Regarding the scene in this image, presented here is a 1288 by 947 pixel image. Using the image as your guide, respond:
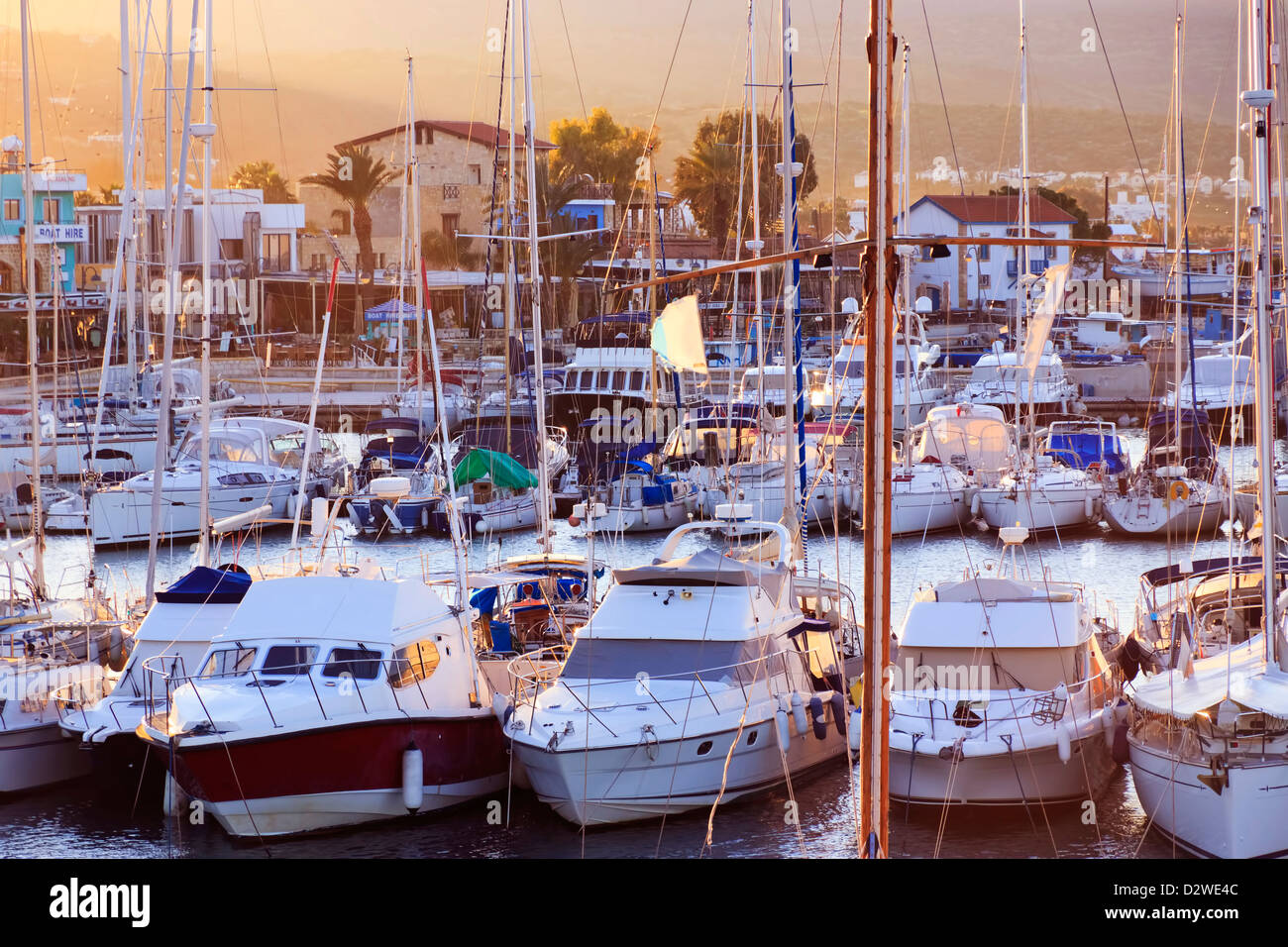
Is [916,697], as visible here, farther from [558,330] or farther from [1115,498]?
[558,330]

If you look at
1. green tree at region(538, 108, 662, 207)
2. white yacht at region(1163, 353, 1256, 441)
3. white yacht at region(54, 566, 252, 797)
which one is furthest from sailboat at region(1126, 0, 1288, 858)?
green tree at region(538, 108, 662, 207)

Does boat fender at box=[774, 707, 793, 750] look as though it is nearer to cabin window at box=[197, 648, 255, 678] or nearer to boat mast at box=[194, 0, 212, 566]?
cabin window at box=[197, 648, 255, 678]

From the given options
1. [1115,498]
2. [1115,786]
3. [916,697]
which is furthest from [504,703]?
[1115,498]

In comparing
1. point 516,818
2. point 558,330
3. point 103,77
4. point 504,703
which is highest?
point 103,77

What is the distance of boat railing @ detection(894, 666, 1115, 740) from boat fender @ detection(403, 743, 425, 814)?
3.48m

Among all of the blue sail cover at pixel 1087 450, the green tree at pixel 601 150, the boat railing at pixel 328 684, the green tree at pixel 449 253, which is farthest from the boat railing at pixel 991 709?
the green tree at pixel 601 150

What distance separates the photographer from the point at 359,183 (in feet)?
185

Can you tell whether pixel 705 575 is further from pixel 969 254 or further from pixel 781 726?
pixel 969 254

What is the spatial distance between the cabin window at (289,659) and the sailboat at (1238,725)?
5.89m

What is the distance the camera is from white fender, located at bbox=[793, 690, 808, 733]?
12.0m
